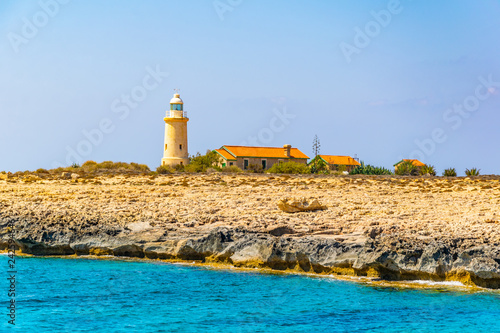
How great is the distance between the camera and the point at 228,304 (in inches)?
498

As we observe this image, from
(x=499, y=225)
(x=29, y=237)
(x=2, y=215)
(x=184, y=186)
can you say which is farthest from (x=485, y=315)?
(x=184, y=186)

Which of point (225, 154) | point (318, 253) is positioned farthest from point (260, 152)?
point (318, 253)

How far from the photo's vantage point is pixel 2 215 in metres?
20.0

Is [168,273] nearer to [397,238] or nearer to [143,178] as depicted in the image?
[397,238]

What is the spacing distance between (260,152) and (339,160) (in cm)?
1165

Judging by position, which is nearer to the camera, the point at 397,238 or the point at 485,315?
the point at 485,315

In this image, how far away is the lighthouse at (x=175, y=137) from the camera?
53.0m

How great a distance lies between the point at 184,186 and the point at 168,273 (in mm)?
12385

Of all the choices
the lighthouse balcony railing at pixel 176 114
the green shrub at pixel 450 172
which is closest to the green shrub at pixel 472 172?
the green shrub at pixel 450 172

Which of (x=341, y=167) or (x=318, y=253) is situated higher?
(x=341, y=167)

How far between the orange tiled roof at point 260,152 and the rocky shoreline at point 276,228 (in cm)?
3800

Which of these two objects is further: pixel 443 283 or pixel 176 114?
pixel 176 114

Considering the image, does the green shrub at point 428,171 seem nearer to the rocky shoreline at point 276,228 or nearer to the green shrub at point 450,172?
the green shrub at point 450,172

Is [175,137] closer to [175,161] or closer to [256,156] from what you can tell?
[175,161]
